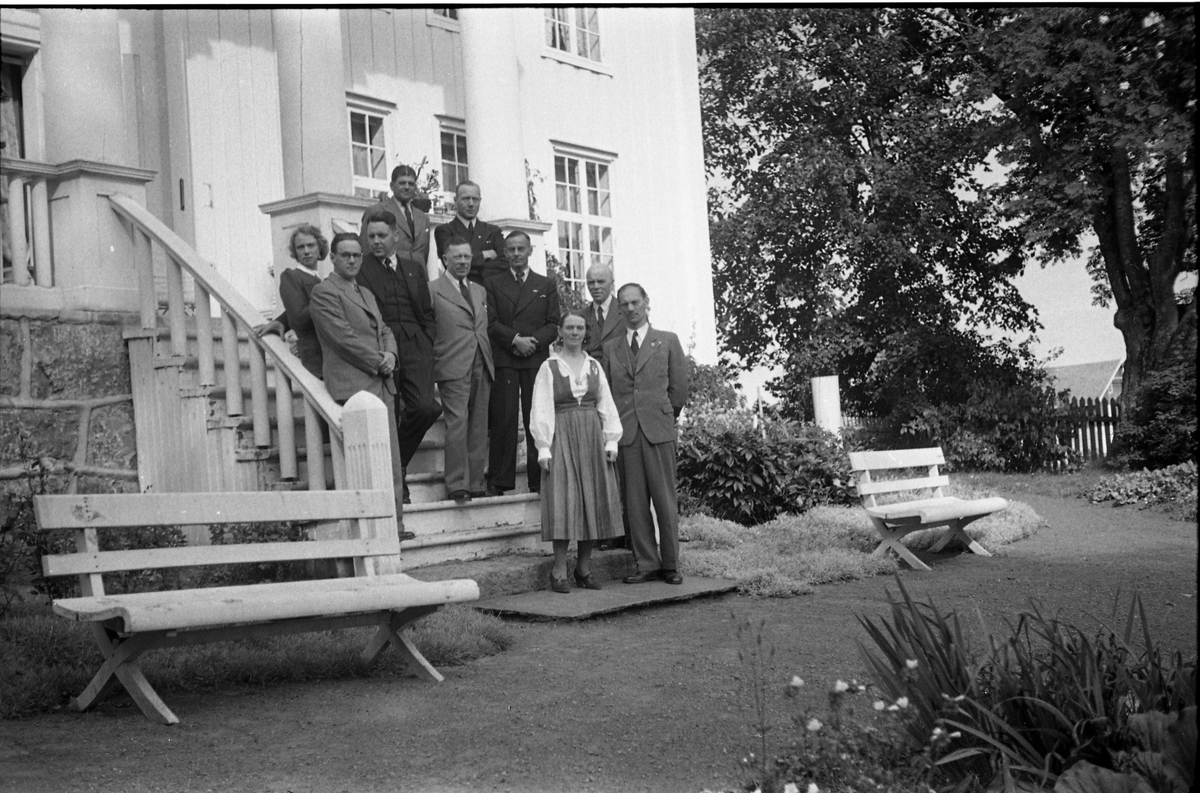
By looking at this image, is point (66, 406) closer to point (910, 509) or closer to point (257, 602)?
point (257, 602)

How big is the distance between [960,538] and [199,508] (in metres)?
5.33

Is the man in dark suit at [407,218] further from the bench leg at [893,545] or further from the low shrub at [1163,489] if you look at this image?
the low shrub at [1163,489]

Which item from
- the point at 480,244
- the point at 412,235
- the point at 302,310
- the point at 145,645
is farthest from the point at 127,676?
the point at 480,244

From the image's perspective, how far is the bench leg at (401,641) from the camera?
396 centimetres

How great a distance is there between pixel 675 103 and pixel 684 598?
620 centimetres

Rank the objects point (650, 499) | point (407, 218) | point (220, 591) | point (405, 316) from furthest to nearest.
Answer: point (407, 218)
point (650, 499)
point (405, 316)
point (220, 591)

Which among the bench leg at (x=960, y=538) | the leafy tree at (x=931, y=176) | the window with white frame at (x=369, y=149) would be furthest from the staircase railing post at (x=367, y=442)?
the window with white frame at (x=369, y=149)

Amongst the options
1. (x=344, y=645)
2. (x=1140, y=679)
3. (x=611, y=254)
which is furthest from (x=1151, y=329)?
(x=611, y=254)

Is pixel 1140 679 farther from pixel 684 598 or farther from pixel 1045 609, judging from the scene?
pixel 684 598

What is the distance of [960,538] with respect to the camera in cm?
759

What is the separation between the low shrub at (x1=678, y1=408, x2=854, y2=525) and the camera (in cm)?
862

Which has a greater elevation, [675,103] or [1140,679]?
[675,103]

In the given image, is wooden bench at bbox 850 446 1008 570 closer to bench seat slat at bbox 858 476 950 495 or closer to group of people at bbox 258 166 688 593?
bench seat slat at bbox 858 476 950 495

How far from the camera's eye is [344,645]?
431cm
